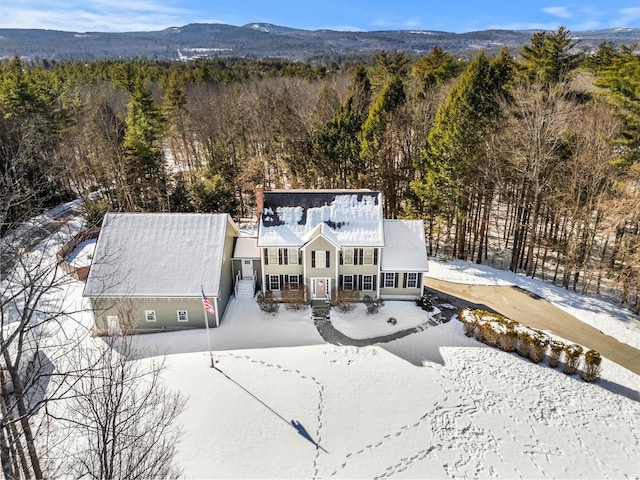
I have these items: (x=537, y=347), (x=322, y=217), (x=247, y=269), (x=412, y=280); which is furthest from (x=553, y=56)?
(x=247, y=269)

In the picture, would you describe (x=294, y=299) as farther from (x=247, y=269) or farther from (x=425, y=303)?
(x=425, y=303)

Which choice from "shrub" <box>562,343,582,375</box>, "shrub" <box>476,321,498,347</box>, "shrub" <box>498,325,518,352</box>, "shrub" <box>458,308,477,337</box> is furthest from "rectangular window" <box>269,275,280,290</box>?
"shrub" <box>562,343,582,375</box>

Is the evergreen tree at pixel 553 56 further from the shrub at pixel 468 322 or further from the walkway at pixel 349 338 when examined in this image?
the walkway at pixel 349 338

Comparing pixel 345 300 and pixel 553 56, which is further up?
pixel 553 56

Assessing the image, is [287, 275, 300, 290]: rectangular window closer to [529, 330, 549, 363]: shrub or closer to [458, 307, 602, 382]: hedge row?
[458, 307, 602, 382]: hedge row

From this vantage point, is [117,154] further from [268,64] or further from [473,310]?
[268,64]
